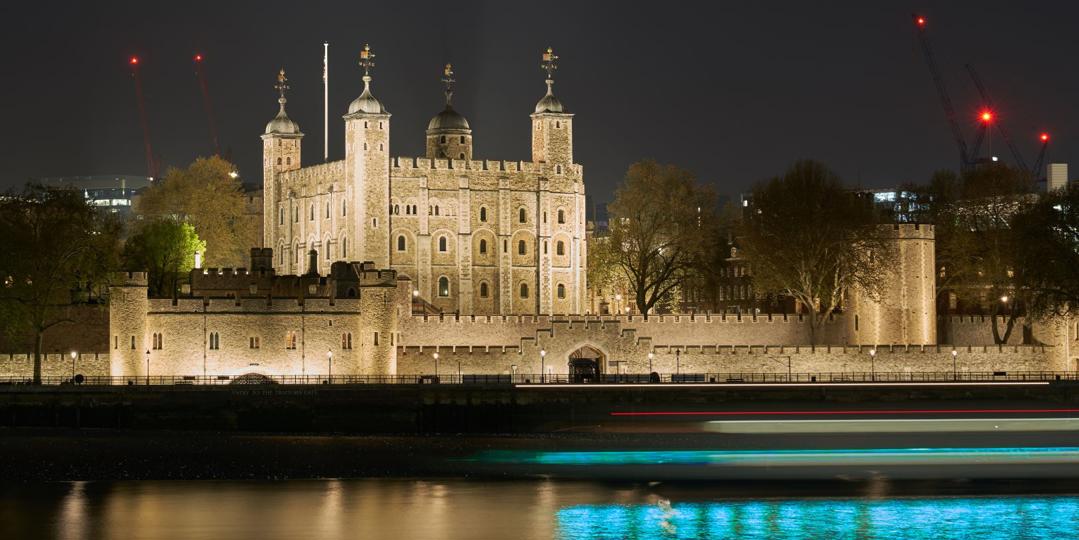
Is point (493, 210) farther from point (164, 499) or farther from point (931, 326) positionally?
point (164, 499)

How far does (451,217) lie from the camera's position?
4274 inches

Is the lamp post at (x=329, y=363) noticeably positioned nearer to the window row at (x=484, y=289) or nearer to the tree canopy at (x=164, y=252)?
the tree canopy at (x=164, y=252)

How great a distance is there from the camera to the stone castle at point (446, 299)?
78.1 meters

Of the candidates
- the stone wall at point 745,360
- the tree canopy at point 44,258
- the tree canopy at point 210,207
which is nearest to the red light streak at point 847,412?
the stone wall at point 745,360

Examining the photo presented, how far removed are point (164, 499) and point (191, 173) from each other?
73741 millimetres

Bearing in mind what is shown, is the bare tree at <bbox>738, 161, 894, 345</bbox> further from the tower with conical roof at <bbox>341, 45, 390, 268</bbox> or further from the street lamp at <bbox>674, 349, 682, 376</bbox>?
the tower with conical roof at <bbox>341, 45, 390, 268</bbox>

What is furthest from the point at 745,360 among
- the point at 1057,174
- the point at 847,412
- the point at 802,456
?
the point at 1057,174

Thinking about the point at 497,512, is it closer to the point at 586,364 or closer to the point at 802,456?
the point at 802,456

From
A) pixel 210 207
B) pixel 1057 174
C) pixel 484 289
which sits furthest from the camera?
pixel 1057 174

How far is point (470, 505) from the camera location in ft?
160

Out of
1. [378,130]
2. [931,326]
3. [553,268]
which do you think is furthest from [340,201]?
[931,326]

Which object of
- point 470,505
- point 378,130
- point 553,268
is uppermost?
point 378,130

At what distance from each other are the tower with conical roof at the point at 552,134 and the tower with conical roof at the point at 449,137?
15.6ft

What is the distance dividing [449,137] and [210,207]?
1448cm
